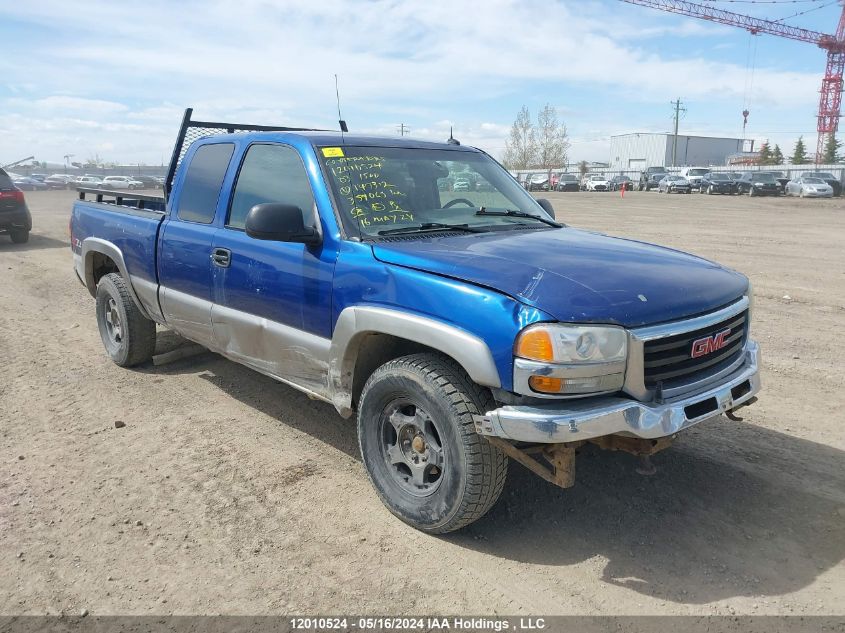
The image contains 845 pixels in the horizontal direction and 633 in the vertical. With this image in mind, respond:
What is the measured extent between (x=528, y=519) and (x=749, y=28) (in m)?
108

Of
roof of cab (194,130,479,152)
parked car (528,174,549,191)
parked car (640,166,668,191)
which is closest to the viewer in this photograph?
roof of cab (194,130,479,152)

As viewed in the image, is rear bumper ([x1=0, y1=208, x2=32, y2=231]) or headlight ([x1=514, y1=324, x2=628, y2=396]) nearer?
→ headlight ([x1=514, y1=324, x2=628, y2=396])

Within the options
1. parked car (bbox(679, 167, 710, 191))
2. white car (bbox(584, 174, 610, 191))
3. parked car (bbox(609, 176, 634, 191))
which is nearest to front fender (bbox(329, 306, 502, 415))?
parked car (bbox(679, 167, 710, 191))

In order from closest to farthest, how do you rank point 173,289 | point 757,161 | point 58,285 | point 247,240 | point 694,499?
point 694,499 → point 247,240 → point 173,289 → point 58,285 → point 757,161

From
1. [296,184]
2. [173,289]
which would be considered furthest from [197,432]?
[296,184]

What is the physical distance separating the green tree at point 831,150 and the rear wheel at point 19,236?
8448 centimetres

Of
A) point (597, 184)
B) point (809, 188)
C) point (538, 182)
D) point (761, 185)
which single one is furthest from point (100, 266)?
point (538, 182)

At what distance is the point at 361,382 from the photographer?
3.60 metres

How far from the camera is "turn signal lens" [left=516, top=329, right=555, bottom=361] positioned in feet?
8.66

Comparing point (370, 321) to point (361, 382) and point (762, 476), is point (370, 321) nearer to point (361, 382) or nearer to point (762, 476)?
point (361, 382)

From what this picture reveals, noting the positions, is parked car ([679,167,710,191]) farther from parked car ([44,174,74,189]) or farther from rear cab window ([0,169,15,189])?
parked car ([44,174,74,189])

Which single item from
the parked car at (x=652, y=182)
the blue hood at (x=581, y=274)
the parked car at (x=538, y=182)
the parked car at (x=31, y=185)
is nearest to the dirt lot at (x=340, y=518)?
the blue hood at (x=581, y=274)

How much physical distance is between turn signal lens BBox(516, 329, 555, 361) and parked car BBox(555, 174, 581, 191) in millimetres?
51226

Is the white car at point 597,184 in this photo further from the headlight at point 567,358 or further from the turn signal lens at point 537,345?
the turn signal lens at point 537,345
